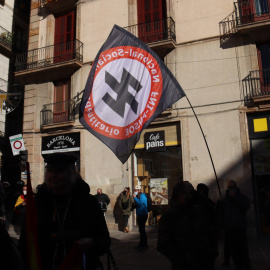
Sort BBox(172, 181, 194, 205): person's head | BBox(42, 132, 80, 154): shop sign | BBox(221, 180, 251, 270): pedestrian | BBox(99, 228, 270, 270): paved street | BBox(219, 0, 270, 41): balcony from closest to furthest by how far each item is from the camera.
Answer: BBox(172, 181, 194, 205): person's head < BBox(221, 180, 251, 270): pedestrian < BBox(99, 228, 270, 270): paved street < BBox(219, 0, 270, 41): balcony < BBox(42, 132, 80, 154): shop sign

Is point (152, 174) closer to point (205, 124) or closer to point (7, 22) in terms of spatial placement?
point (205, 124)

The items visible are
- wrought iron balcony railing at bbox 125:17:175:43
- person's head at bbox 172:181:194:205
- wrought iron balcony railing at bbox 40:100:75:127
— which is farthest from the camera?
wrought iron balcony railing at bbox 40:100:75:127

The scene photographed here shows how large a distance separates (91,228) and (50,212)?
0.30 meters

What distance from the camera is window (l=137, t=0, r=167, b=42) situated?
45.6 feet

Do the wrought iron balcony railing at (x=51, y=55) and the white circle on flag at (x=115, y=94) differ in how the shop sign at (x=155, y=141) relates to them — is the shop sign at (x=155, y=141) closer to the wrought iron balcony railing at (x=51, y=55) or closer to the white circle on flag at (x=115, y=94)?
the wrought iron balcony railing at (x=51, y=55)

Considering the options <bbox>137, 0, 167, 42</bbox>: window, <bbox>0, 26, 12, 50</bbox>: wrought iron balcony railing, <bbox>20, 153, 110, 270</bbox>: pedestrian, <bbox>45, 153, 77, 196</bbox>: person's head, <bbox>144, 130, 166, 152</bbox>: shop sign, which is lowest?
<bbox>20, 153, 110, 270</bbox>: pedestrian

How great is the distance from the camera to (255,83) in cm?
1180

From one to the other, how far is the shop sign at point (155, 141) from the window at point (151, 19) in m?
4.12

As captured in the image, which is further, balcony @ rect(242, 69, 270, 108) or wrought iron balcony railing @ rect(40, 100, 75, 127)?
wrought iron balcony railing @ rect(40, 100, 75, 127)

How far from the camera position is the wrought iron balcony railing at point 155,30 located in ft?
44.1

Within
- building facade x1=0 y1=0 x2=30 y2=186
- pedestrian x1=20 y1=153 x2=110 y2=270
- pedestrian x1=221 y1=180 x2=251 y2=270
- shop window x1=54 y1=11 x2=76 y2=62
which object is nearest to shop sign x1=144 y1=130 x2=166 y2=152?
shop window x1=54 y1=11 x2=76 y2=62

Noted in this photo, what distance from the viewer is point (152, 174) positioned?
1329 cm

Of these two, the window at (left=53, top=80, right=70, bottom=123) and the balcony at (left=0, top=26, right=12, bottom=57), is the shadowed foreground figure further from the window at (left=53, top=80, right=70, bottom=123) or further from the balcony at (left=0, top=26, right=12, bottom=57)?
the balcony at (left=0, top=26, right=12, bottom=57)

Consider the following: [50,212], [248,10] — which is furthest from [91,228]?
[248,10]
